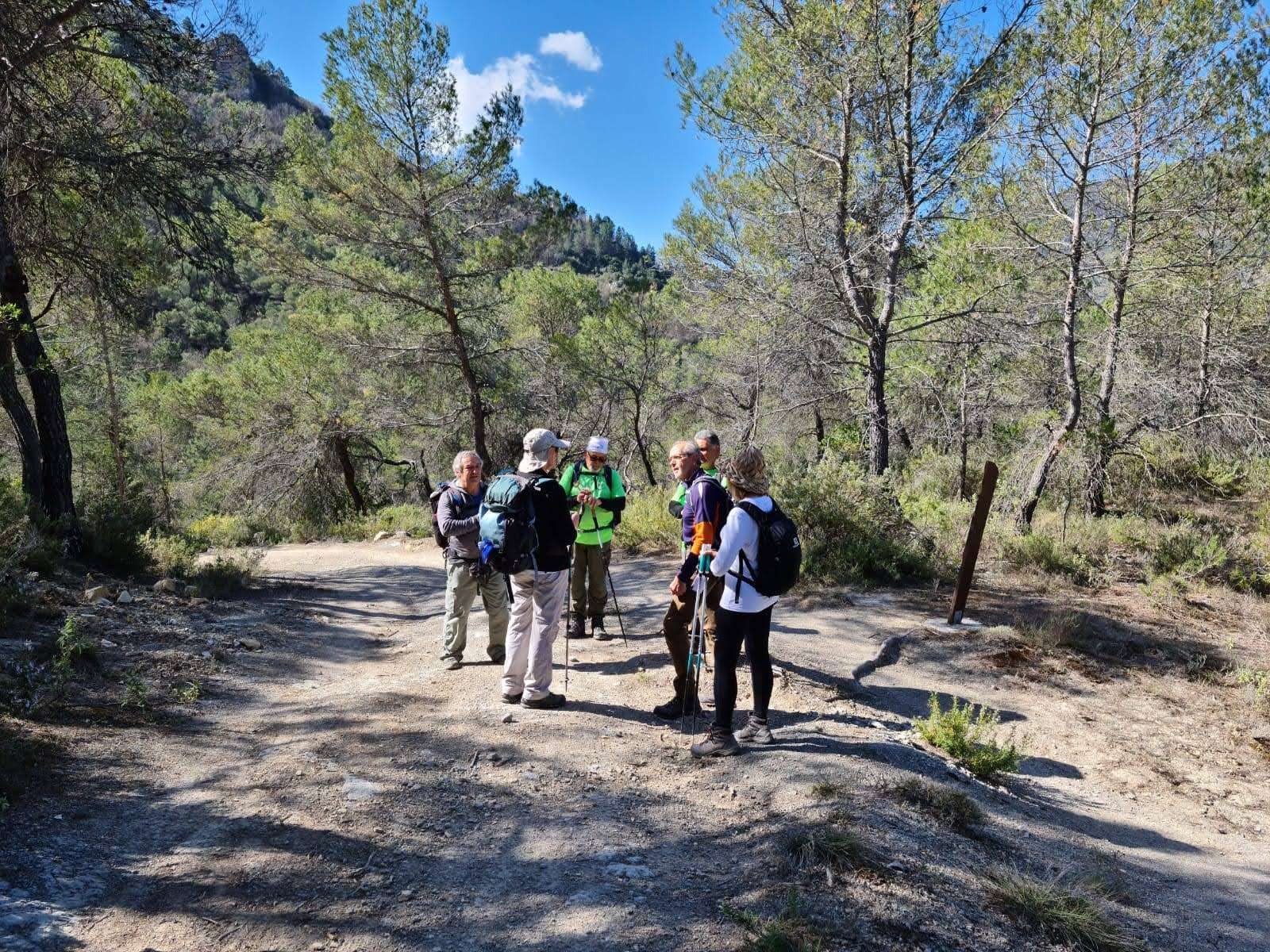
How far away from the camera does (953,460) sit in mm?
16828

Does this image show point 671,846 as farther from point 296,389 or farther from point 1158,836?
point 296,389

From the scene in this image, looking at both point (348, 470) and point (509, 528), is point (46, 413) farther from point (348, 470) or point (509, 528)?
point (348, 470)

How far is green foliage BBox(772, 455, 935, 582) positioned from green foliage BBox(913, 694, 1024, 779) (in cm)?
424

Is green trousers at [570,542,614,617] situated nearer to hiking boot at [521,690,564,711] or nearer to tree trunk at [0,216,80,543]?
hiking boot at [521,690,564,711]

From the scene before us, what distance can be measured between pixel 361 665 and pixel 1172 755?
22.9 ft

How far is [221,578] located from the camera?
906 cm

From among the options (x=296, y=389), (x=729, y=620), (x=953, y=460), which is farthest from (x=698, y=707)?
(x=296, y=389)

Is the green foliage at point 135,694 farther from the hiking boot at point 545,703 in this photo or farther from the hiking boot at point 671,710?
the hiking boot at point 671,710

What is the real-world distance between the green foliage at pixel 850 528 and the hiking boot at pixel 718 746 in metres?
5.14

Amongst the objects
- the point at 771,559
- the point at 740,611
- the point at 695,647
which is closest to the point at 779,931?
the point at 740,611

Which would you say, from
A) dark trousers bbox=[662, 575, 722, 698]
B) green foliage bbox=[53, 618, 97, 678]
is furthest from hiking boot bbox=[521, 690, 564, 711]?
green foliage bbox=[53, 618, 97, 678]

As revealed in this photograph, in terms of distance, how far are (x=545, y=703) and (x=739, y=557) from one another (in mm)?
1973

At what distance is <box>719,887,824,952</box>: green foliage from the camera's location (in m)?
2.77

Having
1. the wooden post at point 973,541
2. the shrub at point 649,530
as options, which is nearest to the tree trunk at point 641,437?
the shrub at point 649,530
